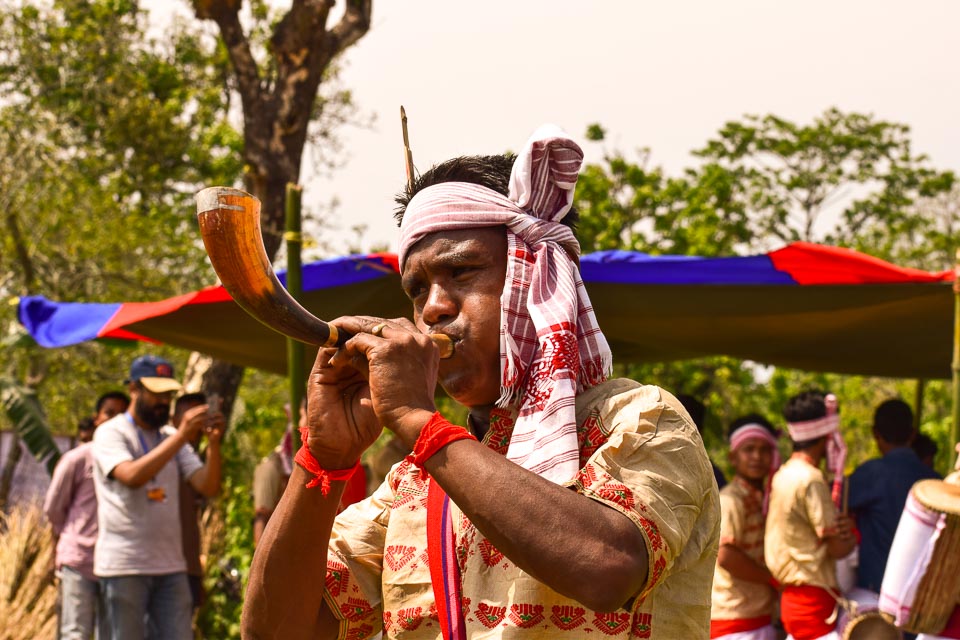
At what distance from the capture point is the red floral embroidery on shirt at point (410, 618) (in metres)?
1.99

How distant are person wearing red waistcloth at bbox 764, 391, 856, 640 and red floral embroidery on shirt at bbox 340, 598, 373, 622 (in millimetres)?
4200

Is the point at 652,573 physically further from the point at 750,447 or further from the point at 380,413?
the point at 750,447

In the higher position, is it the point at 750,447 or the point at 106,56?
the point at 106,56

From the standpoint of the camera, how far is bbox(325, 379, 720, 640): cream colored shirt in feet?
5.75

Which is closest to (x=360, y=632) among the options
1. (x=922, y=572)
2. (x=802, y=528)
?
(x=922, y=572)

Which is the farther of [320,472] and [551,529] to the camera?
[320,472]

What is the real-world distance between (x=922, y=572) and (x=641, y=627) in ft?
9.52

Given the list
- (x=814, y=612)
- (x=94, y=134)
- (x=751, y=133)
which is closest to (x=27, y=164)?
(x=94, y=134)

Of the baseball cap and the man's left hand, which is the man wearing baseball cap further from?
the man's left hand

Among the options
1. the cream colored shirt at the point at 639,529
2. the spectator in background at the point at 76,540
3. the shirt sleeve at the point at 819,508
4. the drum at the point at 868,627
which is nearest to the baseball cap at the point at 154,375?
the spectator in background at the point at 76,540

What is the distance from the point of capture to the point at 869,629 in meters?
5.83

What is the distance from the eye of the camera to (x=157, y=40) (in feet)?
64.6

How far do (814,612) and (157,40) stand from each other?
1652 centimetres

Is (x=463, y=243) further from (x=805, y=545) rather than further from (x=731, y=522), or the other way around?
(x=731, y=522)
